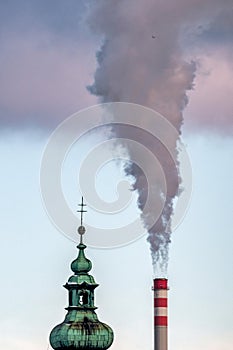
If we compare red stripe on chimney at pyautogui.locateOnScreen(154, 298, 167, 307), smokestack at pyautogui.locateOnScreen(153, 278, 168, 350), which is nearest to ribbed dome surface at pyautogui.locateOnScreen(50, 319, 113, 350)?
smokestack at pyautogui.locateOnScreen(153, 278, 168, 350)

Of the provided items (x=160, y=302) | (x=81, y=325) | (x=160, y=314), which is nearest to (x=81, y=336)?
(x=81, y=325)

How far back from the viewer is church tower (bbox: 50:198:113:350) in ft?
442

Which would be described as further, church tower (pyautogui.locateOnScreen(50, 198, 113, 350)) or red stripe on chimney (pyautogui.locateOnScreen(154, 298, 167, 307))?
church tower (pyautogui.locateOnScreen(50, 198, 113, 350))

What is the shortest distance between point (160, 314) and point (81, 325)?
15937mm

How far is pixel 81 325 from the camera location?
135250 mm

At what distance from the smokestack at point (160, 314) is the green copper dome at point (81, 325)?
15203 millimetres

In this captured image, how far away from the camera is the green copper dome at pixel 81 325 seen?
13462 centimetres

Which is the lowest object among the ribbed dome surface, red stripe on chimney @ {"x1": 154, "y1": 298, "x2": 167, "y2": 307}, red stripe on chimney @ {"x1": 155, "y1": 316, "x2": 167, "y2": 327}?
red stripe on chimney @ {"x1": 155, "y1": 316, "x2": 167, "y2": 327}

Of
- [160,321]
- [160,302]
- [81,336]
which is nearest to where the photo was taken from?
[160,321]

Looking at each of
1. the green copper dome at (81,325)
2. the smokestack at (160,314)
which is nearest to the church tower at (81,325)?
the green copper dome at (81,325)

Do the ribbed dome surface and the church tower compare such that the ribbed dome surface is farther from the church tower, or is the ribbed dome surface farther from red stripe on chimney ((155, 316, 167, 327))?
red stripe on chimney ((155, 316, 167, 327))

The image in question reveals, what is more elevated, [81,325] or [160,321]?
[81,325]

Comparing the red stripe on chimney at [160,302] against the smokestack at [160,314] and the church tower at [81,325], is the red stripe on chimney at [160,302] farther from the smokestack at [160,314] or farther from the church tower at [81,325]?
the church tower at [81,325]

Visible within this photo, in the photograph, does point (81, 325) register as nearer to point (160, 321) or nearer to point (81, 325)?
point (81, 325)
